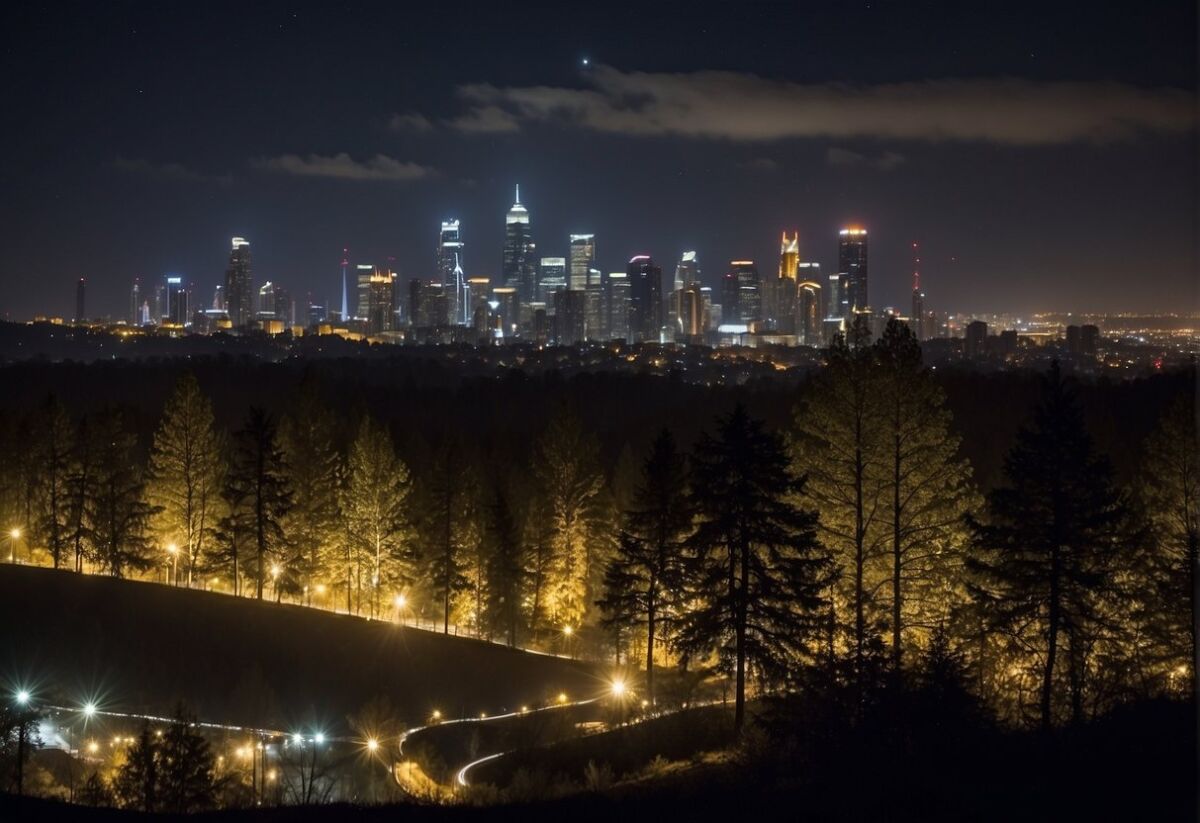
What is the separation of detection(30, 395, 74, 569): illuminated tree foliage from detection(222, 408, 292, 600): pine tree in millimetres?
8090

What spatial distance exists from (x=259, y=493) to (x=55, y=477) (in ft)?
35.3

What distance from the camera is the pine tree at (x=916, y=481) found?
960 inches

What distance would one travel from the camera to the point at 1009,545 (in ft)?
74.1

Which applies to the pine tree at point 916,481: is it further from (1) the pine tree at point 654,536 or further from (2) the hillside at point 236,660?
(2) the hillside at point 236,660

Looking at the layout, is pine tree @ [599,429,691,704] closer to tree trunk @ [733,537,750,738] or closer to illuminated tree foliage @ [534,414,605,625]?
tree trunk @ [733,537,750,738]

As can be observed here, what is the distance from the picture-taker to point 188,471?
143ft

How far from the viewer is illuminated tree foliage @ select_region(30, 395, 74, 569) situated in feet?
142

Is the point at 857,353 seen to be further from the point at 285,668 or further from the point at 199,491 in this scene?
the point at 199,491

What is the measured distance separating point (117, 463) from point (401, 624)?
574 inches

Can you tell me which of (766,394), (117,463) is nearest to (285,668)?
(117,463)

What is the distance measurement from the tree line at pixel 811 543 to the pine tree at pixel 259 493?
0.34 feet

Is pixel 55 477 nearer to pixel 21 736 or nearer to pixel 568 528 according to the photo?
pixel 568 528

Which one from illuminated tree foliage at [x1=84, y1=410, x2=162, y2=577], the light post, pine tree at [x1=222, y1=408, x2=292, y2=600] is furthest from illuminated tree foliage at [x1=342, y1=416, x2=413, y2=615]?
the light post

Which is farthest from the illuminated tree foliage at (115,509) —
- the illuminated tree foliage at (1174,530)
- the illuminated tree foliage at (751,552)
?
the illuminated tree foliage at (1174,530)
